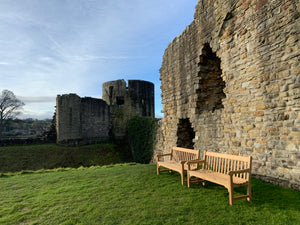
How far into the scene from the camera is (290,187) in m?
4.17

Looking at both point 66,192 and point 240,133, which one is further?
point 240,133

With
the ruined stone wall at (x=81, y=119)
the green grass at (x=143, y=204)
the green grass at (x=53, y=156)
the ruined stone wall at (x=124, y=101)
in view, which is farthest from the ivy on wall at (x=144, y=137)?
the green grass at (x=143, y=204)

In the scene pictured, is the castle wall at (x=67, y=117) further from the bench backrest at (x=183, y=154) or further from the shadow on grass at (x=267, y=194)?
the shadow on grass at (x=267, y=194)

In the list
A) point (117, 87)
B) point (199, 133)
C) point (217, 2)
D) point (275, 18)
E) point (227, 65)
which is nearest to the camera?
point (275, 18)

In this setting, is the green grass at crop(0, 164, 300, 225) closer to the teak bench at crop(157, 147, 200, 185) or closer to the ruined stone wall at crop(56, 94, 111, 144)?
the teak bench at crop(157, 147, 200, 185)

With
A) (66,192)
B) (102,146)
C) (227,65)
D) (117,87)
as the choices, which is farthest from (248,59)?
(117,87)

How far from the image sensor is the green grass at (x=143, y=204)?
3141mm

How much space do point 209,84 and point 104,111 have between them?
1528 centimetres

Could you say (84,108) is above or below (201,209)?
above

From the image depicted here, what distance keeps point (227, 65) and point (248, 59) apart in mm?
903

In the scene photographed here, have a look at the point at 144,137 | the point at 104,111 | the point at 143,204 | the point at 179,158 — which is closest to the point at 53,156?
the point at 104,111

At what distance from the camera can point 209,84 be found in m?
8.05

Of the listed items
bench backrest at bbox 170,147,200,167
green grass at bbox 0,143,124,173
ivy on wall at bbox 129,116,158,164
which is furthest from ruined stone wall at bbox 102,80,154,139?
A: bench backrest at bbox 170,147,200,167

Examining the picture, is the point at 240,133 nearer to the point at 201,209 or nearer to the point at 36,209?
the point at 201,209
